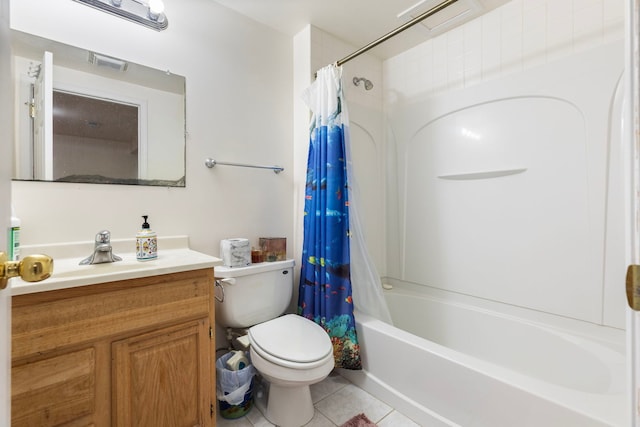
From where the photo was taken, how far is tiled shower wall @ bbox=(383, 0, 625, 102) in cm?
144

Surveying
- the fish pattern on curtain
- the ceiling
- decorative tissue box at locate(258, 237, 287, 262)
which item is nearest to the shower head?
the ceiling

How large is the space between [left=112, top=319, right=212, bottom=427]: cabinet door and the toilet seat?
0.84 feet

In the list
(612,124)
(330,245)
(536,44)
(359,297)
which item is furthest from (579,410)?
(536,44)

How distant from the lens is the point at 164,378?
1021mm

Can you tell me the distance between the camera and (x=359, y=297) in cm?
177

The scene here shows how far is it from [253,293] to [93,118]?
115 cm

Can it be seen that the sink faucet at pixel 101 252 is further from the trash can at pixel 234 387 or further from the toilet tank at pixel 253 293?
the trash can at pixel 234 387

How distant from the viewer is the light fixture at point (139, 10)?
1.28 meters

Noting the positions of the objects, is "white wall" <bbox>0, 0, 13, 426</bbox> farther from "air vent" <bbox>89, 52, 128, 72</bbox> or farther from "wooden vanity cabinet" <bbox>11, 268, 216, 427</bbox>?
"air vent" <bbox>89, 52, 128, 72</bbox>

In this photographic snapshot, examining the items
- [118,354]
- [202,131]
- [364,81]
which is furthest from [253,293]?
[364,81]

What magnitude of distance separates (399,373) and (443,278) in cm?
82

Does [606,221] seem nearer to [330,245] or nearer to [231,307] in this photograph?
[330,245]

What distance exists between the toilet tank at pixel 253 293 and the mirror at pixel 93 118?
2.00 ft

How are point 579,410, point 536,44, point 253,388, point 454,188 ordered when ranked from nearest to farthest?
point 579,410
point 253,388
point 536,44
point 454,188
